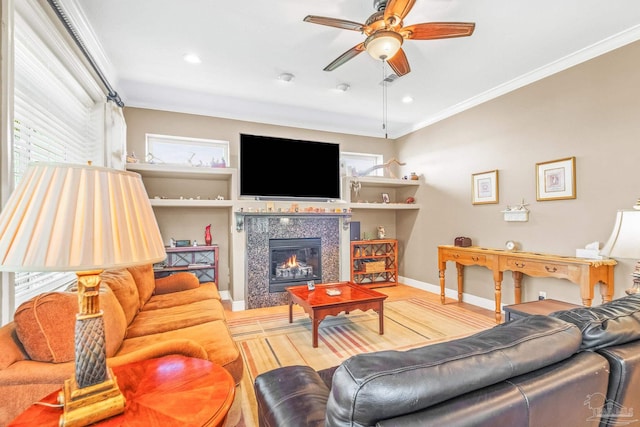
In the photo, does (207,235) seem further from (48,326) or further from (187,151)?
(48,326)

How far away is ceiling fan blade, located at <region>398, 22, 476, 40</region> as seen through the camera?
1.96 meters

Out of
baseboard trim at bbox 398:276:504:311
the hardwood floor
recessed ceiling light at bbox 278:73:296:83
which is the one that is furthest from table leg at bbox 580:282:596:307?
recessed ceiling light at bbox 278:73:296:83

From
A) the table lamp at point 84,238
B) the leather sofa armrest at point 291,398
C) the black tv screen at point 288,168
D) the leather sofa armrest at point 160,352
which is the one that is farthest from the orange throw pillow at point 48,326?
the black tv screen at point 288,168

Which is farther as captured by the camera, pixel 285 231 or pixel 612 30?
pixel 285 231

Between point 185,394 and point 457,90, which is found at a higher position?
point 457,90

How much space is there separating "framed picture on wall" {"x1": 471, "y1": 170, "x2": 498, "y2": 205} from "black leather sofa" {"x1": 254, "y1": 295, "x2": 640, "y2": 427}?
292cm

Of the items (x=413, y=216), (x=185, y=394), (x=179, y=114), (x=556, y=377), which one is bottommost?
(x=185, y=394)

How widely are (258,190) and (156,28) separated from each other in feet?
6.93

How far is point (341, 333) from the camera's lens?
3113 millimetres

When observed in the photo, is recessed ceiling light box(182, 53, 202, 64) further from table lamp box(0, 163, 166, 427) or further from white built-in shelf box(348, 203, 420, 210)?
white built-in shelf box(348, 203, 420, 210)

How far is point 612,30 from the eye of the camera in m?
2.56

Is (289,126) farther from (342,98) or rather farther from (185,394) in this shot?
(185,394)

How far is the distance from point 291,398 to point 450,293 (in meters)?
Answer: 4.02

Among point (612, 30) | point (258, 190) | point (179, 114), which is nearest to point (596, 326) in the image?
point (612, 30)
